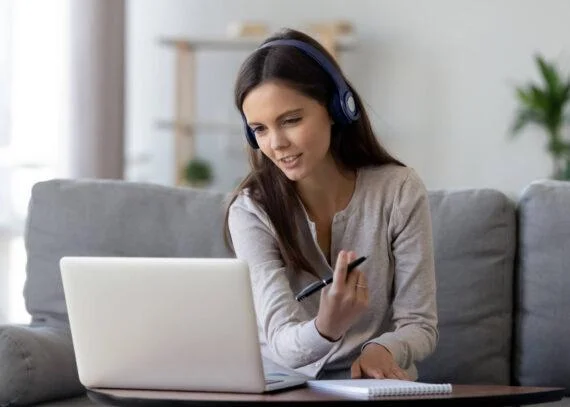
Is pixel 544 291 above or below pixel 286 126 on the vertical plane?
below

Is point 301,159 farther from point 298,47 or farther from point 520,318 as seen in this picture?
point 520,318

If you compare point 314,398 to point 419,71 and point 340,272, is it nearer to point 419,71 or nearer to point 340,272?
point 340,272

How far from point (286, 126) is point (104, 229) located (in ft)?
2.34

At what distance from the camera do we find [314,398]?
155 centimetres

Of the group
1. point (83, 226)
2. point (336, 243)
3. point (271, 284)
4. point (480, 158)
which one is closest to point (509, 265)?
point (336, 243)

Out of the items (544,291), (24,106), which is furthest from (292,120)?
(24,106)

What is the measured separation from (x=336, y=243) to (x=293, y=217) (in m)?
0.09

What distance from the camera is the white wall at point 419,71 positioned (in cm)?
712

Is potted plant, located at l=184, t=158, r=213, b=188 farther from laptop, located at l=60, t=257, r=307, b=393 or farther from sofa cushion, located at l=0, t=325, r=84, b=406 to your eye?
laptop, located at l=60, t=257, r=307, b=393

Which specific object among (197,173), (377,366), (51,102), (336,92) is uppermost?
(336,92)

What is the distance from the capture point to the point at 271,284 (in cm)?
202

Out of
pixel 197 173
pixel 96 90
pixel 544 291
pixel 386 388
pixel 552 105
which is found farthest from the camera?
pixel 197 173

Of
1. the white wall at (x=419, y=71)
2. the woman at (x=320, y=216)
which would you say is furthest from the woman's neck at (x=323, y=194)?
the white wall at (x=419, y=71)

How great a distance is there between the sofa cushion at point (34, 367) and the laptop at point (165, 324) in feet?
1.81
